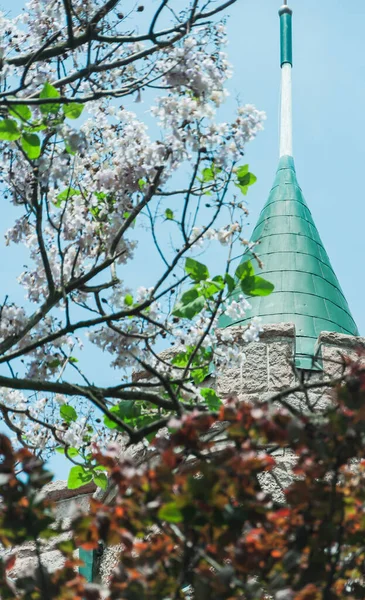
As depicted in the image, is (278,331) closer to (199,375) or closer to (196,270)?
(199,375)

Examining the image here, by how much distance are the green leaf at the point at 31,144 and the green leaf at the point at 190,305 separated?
0.98 m

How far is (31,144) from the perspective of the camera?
3922 millimetres

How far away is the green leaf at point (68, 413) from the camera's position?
4.71 m

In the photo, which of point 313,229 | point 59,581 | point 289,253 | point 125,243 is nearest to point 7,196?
point 125,243

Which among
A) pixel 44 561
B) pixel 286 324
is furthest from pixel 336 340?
pixel 44 561

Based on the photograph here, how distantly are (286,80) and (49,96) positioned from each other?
6931 millimetres

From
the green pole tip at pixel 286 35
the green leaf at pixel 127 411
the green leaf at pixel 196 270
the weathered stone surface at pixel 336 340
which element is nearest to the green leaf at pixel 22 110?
the green leaf at pixel 196 270

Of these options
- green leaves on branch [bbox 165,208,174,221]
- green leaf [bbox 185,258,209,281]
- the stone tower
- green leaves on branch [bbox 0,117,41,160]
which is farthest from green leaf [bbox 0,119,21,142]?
the stone tower

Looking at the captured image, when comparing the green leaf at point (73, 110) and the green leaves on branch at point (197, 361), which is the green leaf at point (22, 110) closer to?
the green leaf at point (73, 110)

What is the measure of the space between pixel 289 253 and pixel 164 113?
3.01 m

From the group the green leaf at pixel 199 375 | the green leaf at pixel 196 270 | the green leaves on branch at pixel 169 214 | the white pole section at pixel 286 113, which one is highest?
the white pole section at pixel 286 113

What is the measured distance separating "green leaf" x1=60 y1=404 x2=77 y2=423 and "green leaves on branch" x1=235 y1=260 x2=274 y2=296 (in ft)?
3.52

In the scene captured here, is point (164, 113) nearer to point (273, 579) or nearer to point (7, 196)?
point (7, 196)

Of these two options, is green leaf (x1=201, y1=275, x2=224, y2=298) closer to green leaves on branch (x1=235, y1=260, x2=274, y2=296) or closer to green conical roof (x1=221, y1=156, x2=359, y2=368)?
green leaves on branch (x1=235, y1=260, x2=274, y2=296)
